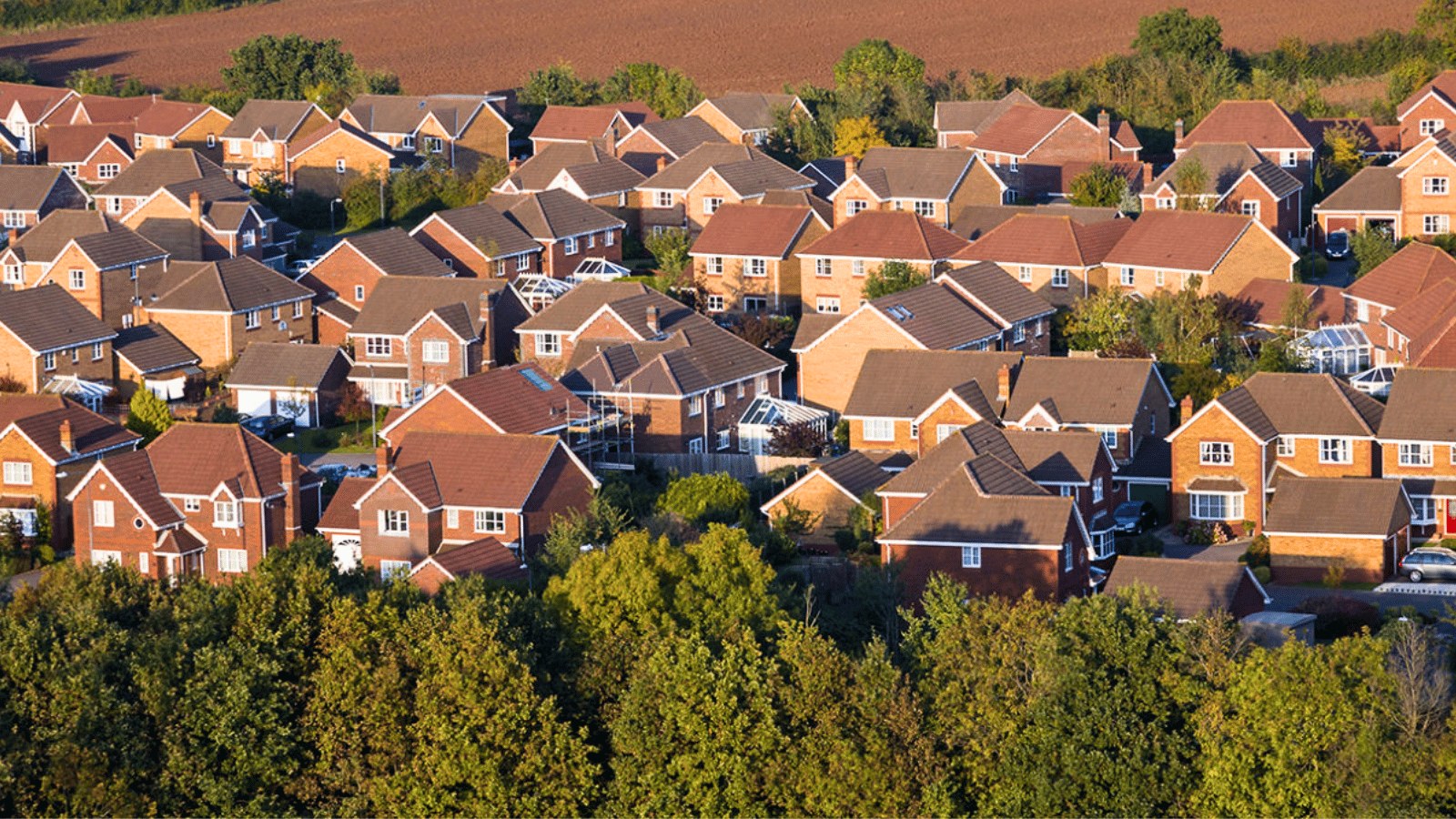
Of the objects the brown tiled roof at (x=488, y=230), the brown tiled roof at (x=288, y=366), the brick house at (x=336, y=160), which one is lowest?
the brown tiled roof at (x=288, y=366)

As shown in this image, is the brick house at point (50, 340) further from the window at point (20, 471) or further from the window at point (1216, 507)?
the window at point (1216, 507)

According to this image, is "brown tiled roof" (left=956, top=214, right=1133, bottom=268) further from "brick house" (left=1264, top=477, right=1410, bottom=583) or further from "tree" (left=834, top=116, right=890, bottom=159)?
"brick house" (left=1264, top=477, right=1410, bottom=583)

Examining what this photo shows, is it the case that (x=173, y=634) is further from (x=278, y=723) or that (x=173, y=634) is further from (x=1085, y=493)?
(x=1085, y=493)

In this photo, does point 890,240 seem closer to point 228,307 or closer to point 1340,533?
point 228,307

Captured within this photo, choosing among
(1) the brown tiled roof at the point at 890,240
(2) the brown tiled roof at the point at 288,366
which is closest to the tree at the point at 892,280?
(1) the brown tiled roof at the point at 890,240

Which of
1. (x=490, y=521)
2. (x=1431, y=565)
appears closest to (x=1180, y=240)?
(x=1431, y=565)
